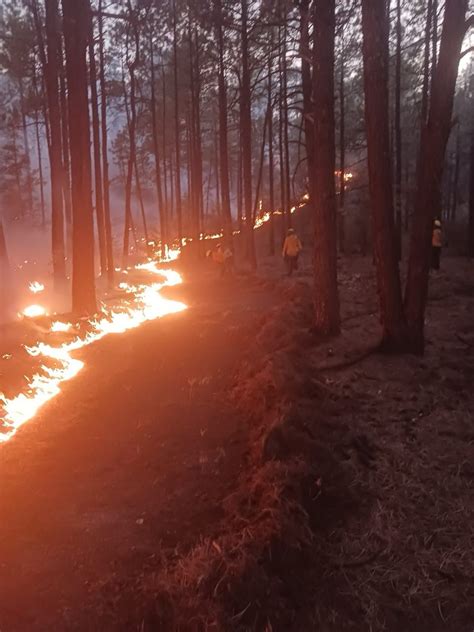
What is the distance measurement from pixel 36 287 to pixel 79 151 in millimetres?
9857

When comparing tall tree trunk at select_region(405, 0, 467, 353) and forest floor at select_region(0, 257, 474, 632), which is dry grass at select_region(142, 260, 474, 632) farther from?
tall tree trunk at select_region(405, 0, 467, 353)

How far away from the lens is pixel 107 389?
747cm

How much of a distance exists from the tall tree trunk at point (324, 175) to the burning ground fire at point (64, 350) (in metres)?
4.43

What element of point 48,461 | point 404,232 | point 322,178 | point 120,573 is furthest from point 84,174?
point 404,232

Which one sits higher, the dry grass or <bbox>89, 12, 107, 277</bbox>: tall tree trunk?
<bbox>89, 12, 107, 277</bbox>: tall tree trunk

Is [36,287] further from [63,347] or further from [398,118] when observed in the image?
[398,118]

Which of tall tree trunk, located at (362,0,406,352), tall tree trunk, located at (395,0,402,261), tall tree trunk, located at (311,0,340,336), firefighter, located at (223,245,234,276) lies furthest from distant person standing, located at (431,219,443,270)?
tall tree trunk, located at (362,0,406,352)

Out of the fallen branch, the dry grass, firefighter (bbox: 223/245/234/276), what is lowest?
the dry grass

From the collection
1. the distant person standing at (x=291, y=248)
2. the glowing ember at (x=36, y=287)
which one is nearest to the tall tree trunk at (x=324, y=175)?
the distant person standing at (x=291, y=248)

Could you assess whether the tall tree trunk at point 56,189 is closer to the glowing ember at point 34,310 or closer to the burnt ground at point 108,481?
the glowing ember at point 34,310

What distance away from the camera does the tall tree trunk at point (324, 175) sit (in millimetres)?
8578

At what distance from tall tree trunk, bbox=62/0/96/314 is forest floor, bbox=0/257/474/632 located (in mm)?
4657

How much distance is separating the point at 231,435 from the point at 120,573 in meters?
2.46

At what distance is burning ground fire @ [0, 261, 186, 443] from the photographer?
648 centimetres
